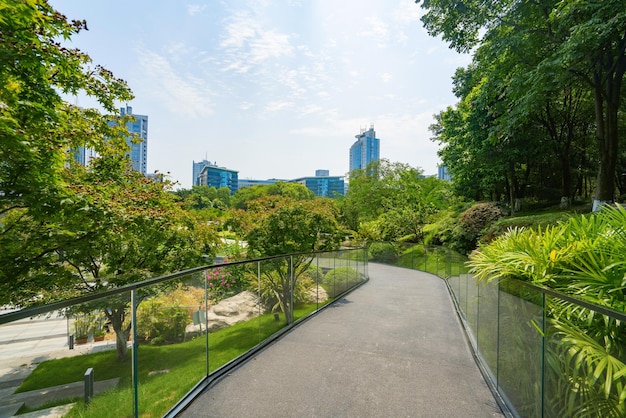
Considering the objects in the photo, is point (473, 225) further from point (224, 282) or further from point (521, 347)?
point (224, 282)

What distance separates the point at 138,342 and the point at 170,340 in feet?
1.52

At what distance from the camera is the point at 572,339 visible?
2.12 meters

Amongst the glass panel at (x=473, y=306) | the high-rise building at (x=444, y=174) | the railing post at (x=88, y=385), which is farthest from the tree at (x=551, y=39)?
the high-rise building at (x=444, y=174)

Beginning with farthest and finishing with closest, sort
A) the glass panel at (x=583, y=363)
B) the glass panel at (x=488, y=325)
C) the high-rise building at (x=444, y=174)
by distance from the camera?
the high-rise building at (x=444, y=174), the glass panel at (x=488, y=325), the glass panel at (x=583, y=363)

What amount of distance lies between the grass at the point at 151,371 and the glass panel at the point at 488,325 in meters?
3.23

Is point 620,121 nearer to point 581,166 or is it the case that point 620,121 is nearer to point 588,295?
point 581,166

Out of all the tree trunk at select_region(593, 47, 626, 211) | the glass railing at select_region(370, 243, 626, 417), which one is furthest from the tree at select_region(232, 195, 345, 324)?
the tree trunk at select_region(593, 47, 626, 211)

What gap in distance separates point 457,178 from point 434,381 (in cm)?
1743

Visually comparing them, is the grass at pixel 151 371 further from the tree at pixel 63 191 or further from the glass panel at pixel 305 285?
the glass panel at pixel 305 285

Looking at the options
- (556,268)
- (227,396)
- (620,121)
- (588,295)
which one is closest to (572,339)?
(588,295)

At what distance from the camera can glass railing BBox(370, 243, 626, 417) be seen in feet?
5.89

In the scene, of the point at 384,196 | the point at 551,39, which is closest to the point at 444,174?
the point at 384,196

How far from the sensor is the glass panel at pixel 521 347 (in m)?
2.51

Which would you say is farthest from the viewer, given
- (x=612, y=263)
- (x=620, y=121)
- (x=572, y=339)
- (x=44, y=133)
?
(x=620, y=121)
